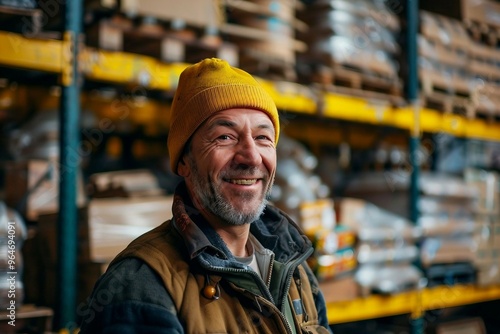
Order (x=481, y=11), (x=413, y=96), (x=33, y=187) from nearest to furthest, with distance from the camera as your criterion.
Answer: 1. (x=33, y=187)
2. (x=413, y=96)
3. (x=481, y=11)

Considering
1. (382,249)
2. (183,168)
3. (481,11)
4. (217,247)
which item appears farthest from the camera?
(481,11)

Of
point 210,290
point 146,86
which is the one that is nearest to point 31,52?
point 146,86

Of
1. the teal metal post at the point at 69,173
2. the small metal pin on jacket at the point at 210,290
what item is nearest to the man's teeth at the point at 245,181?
the small metal pin on jacket at the point at 210,290

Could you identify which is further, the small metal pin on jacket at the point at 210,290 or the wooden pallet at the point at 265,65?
the wooden pallet at the point at 265,65

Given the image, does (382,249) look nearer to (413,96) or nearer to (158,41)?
(413,96)

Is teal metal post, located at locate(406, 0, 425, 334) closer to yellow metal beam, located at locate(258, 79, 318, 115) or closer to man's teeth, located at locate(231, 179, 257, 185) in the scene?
yellow metal beam, located at locate(258, 79, 318, 115)

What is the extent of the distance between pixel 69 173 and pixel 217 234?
110cm

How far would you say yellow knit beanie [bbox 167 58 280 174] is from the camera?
1619 mm

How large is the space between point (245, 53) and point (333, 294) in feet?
4.97

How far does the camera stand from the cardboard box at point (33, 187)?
2717 mm

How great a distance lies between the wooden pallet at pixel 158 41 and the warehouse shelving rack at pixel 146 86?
0.22 feet

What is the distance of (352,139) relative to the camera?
16.7ft

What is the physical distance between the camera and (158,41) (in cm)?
280

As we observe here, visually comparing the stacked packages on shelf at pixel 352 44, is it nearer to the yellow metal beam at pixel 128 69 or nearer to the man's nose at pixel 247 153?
the yellow metal beam at pixel 128 69
